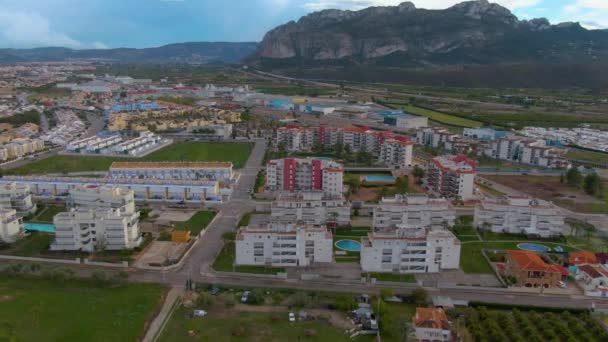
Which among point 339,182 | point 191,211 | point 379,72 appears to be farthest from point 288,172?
point 379,72

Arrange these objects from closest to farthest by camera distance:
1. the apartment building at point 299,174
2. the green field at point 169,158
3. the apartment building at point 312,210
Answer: the apartment building at point 312,210 → the apartment building at point 299,174 → the green field at point 169,158

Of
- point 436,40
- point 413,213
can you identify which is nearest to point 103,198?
point 413,213

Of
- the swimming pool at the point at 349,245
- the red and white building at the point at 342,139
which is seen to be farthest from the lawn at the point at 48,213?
the red and white building at the point at 342,139

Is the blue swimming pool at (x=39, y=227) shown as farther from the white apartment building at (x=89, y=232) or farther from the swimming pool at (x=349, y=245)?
the swimming pool at (x=349, y=245)

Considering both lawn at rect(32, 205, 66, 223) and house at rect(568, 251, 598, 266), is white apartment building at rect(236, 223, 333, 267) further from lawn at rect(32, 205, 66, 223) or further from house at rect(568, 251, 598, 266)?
lawn at rect(32, 205, 66, 223)

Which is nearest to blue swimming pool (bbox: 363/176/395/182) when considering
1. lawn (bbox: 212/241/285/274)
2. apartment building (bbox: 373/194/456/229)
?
apartment building (bbox: 373/194/456/229)

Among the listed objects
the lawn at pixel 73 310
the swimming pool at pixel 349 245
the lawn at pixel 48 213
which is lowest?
the lawn at pixel 73 310
